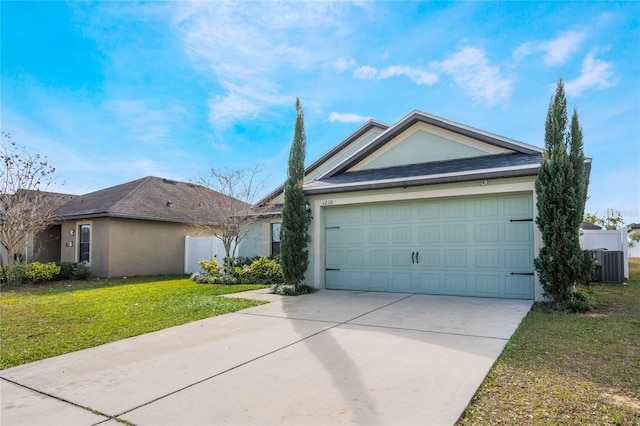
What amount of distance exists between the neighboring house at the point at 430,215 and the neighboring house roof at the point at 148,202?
5.78 meters

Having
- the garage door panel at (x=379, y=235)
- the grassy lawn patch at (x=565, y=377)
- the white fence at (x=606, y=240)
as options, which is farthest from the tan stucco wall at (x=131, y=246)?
the white fence at (x=606, y=240)

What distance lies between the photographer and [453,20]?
10109 mm

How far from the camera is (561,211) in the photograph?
7.34m

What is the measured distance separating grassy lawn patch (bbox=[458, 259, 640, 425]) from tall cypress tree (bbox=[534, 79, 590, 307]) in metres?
1.11

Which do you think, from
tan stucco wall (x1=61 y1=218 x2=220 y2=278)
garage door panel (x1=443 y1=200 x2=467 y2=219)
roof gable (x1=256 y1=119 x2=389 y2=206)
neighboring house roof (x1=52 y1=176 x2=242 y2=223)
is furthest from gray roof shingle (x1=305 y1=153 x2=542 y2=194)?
tan stucco wall (x1=61 y1=218 x2=220 y2=278)

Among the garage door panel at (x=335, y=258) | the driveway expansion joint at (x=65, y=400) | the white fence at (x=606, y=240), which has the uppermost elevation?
the white fence at (x=606, y=240)

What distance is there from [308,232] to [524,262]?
18.0 ft

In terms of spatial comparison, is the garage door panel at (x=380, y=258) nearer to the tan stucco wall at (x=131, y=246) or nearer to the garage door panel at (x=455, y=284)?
the garage door panel at (x=455, y=284)

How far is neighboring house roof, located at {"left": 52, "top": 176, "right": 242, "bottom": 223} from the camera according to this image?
51.2 feet

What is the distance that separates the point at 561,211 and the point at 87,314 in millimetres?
9597

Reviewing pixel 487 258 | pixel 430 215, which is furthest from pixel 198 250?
pixel 487 258

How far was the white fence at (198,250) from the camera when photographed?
17562 mm

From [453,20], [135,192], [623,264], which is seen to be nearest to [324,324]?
[453,20]

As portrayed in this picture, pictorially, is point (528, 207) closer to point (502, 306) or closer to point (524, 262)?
point (524, 262)
